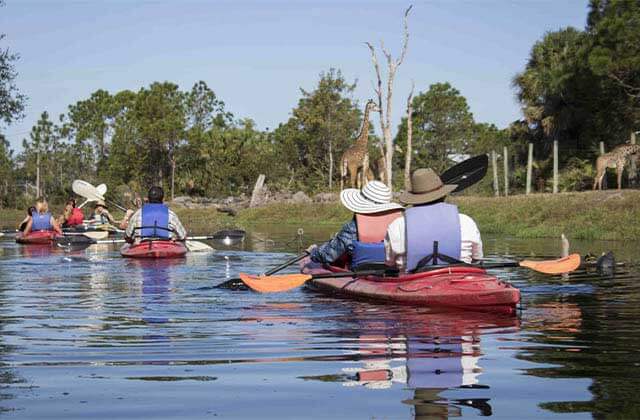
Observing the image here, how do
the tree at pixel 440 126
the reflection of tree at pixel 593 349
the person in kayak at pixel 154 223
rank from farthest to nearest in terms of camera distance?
the tree at pixel 440 126 → the person in kayak at pixel 154 223 → the reflection of tree at pixel 593 349

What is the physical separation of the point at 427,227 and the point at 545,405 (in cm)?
446

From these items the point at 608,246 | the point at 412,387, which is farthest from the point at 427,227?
the point at 608,246

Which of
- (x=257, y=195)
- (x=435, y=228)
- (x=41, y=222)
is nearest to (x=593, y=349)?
(x=435, y=228)

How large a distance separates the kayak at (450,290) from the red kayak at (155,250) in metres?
7.34

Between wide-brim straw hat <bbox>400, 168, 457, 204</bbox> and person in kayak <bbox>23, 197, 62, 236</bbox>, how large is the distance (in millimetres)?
15993

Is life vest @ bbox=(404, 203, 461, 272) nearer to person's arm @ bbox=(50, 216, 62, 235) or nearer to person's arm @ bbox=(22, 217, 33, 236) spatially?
person's arm @ bbox=(50, 216, 62, 235)

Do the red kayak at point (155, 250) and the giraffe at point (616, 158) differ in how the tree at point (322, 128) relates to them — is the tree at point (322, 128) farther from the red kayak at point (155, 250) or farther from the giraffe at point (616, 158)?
the red kayak at point (155, 250)

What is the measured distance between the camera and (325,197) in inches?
1709

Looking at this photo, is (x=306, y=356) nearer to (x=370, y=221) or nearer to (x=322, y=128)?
(x=370, y=221)

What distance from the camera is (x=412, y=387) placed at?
223 inches

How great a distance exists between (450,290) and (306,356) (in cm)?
273

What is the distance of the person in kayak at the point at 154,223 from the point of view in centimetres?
1731

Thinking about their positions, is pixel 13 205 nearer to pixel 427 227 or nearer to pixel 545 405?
pixel 427 227

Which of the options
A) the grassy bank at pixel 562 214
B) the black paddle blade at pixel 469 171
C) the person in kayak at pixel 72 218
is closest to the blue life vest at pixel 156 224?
the black paddle blade at pixel 469 171
